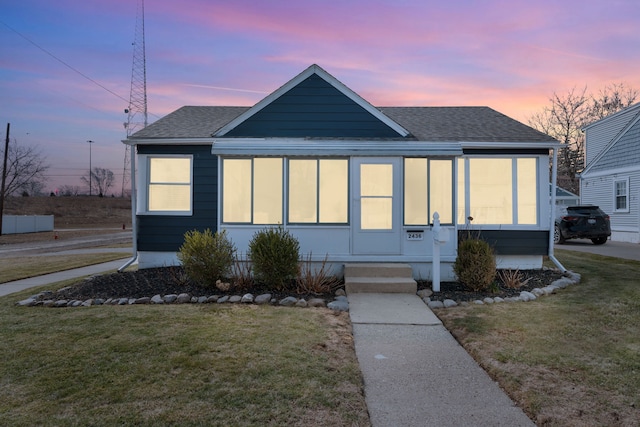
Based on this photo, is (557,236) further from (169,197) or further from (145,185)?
(145,185)

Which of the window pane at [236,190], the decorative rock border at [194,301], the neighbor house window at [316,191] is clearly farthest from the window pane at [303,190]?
the decorative rock border at [194,301]

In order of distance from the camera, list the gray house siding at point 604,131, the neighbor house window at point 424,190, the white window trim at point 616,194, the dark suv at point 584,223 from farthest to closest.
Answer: the gray house siding at point 604,131
the white window trim at point 616,194
the dark suv at point 584,223
the neighbor house window at point 424,190

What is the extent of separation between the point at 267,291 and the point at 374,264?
2.46 meters

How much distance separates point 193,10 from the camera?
11211 mm

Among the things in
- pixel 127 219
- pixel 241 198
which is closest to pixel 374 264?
pixel 241 198

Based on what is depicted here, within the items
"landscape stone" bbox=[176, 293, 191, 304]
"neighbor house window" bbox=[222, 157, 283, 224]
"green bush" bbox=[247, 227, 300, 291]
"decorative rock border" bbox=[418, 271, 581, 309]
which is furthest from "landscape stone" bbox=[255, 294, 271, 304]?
"decorative rock border" bbox=[418, 271, 581, 309]

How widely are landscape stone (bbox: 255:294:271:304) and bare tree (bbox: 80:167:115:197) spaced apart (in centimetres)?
8447

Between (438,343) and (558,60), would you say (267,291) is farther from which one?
(558,60)

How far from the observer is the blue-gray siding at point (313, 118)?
8.91 meters

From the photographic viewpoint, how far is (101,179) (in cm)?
8162

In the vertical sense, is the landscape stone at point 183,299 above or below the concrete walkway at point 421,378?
above

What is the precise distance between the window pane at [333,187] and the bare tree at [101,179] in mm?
83295

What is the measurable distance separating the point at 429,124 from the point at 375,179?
2799 millimetres

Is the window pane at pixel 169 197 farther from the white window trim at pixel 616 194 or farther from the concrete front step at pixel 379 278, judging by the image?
the white window trim at pixel 616 194
